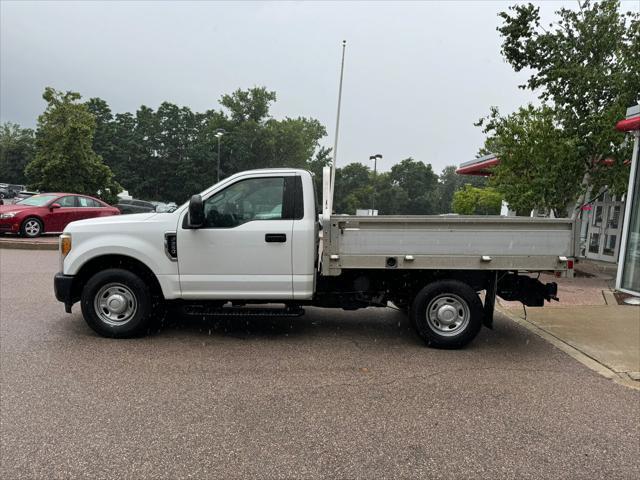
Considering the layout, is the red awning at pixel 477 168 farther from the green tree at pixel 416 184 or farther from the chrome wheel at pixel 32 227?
the green tree at pixel 416 184

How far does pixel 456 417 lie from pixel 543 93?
35.6 ft

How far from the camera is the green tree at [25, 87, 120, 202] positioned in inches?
1024

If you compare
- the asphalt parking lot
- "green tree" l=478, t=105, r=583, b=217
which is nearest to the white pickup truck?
the asphalt parking lot

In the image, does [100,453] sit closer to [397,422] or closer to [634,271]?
[397,422]

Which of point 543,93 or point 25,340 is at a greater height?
point 543,93

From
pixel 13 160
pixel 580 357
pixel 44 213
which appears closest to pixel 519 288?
pixel 580 357

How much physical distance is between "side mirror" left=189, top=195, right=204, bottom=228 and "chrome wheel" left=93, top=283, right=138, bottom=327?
3.71 ft

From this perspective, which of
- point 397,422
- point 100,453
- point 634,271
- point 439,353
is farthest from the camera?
point 634,271

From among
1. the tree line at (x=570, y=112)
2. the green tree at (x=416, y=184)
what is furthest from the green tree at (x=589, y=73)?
the green tree at (x=416, y=184)

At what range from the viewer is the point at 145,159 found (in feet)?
245

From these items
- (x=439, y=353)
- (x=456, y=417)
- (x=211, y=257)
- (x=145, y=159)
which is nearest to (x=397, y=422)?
(x=456, y=417)

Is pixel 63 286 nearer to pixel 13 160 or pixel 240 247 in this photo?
pixel 240 247

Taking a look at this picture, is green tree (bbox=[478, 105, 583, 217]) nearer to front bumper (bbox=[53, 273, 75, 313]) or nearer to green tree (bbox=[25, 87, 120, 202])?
front bumper (bbox=[53, 273, 75, 313])

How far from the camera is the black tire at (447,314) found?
5.54 meters
